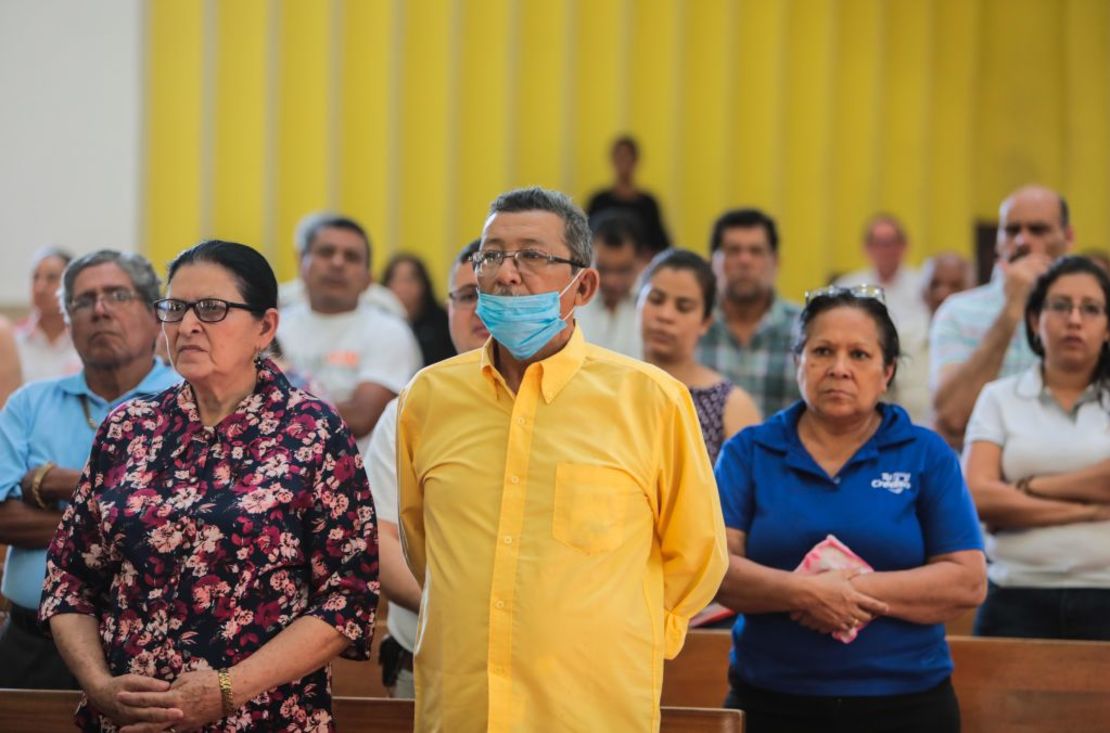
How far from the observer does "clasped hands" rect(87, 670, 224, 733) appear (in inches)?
88.3

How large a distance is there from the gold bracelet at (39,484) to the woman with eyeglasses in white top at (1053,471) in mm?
2026

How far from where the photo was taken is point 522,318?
2.27 meters

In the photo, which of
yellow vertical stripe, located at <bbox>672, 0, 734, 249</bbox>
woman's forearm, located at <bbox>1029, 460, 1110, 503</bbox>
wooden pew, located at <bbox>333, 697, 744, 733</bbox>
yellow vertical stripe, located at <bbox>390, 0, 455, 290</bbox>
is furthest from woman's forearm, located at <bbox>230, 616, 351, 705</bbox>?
yellow vertical stripe, located at <bbox>672, 0, 734, 249</bbox>

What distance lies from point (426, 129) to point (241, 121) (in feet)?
2.75

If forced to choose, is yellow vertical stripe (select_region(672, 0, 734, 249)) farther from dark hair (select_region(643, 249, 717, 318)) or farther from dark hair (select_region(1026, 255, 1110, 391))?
dark hair (select_region(1026, 255, 1110, 391))

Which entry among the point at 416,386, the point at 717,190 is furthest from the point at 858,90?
the point at 416,386

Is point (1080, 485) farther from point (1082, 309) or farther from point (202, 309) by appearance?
point (202, 309)

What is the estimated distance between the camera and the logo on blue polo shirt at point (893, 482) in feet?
9.09

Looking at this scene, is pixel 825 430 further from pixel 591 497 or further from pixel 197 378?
pixel 197 378

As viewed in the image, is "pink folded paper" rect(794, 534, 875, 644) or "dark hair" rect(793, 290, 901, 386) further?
"dark hair" rect(793, 290, 901, 386)

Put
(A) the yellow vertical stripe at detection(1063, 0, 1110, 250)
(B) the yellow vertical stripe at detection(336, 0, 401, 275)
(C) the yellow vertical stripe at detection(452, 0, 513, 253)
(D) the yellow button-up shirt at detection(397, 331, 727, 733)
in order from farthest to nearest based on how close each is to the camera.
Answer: (A) the yellow vertical stripe at detection(1063, 0, 1110, 250) < (C) the yellow vertical stripe at detection(452, 0, 513, 253) < (B) the yellow vertical stripe at detection(336, 0, 401, 275) < (D) the yellow button-up shirt at detection(397, 331, 727, 733)

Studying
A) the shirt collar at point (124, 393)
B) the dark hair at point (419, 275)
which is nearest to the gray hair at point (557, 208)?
the shirt collar at point (124, 393)

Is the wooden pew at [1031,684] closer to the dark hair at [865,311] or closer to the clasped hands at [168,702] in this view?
the dark hair at [865,311]

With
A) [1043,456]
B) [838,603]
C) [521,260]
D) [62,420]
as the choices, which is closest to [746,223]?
[1043,456]
